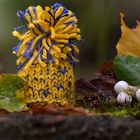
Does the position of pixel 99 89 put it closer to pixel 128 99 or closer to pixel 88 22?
pixel 128 99

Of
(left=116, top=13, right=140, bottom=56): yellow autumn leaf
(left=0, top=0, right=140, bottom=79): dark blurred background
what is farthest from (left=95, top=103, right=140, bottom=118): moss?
(left=0, top=0, right=140, bottom=79): dark blurred background

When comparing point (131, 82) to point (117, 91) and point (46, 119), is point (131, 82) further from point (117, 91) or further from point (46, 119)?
point (46, 119)

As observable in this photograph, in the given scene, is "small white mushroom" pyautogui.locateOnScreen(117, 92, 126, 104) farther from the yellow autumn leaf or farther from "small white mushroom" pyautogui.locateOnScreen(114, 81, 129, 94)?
the yellow autumn leaf

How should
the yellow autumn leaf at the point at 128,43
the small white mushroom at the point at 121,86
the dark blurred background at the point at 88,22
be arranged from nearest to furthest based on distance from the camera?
the small white mushroom at the point at 121,86 < the yellow autumn leaf at the point at 128,43 < the dark blurred background at the point at 88,22

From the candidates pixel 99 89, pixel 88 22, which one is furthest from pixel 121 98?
pixel 88 22

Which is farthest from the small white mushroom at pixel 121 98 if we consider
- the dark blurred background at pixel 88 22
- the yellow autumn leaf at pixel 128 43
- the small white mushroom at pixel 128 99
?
the dark blurred background at pixel 88 22

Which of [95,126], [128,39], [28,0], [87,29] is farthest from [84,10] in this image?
[95,126]

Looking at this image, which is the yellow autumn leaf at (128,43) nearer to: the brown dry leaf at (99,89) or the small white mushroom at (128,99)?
the brown dry leaf at (99,89)

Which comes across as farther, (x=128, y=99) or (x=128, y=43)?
(x=128, y=43)

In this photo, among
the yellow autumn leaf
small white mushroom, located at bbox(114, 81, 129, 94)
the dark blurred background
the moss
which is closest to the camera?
the moss

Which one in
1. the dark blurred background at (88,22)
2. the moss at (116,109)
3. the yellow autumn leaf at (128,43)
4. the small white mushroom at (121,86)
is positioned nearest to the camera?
the moss at (116,109)
